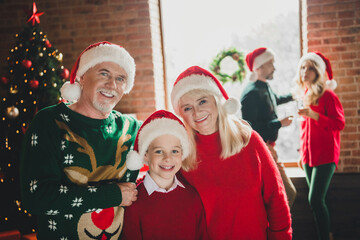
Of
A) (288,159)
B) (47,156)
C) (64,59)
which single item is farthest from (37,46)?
(288,159)

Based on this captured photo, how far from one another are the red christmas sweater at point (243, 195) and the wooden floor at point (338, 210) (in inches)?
85.8

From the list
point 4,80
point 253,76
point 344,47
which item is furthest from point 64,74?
point 344,47

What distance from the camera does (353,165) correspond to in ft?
12.1

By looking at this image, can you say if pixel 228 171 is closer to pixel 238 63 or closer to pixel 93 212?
pixel 93 212

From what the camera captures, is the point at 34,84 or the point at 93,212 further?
the point at 34,84

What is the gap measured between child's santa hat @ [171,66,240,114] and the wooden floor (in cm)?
229

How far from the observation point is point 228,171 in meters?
1.64

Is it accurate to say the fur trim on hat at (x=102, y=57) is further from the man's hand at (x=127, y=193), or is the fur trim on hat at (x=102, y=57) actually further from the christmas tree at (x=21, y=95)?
the christmas tree at (x=21, y=95)

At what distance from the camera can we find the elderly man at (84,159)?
1.43 meters

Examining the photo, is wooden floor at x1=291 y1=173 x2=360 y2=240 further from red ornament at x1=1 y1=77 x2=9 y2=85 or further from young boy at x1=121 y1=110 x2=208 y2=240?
red ornament at x1=1 y1=77 x2=9 y2=85

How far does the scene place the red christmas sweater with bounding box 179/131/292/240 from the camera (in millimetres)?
1580

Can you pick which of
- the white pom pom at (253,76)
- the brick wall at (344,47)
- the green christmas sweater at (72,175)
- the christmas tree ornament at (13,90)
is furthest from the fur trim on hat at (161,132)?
the brick wall at (344,47)

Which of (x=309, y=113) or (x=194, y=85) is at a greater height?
(x=194, y=85)

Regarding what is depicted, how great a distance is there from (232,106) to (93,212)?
3.00 ft
